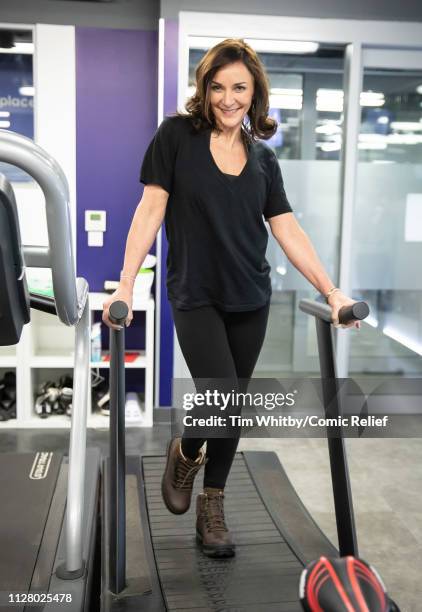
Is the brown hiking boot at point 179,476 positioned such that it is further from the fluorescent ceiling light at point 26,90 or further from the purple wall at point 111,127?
the fluorescent ceiling light at point 26,90

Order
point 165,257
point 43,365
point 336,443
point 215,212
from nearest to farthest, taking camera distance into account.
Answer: point 215,212, point 336,443, point 43,365, point 165,257

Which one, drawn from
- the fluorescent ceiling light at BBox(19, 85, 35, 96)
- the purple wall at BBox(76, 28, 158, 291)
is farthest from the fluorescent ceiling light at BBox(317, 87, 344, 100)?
the fluorescent ceiling light at BBox(19, 85, 35, 96)

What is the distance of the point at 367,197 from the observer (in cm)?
470

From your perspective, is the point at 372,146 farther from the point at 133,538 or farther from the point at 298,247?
the point at 133,538

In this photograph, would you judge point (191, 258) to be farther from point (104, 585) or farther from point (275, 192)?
point (104, 585)

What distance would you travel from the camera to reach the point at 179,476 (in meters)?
2.35

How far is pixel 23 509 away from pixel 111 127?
8.90 feet

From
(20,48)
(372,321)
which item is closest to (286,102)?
(372,321)

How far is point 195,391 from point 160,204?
0.59 meters

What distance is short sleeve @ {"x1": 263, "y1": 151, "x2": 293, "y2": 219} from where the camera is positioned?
230 centimetres

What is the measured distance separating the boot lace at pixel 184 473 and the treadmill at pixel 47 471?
12.1 inches

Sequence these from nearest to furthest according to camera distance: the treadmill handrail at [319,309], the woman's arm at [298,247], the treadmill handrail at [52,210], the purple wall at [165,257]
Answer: the treadmill handrail at [52,210] → the treadmill handrail at [319,309] → the woman's arm at [298,247] → the purple wall at [165,257]

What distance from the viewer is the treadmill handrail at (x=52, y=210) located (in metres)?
1.18

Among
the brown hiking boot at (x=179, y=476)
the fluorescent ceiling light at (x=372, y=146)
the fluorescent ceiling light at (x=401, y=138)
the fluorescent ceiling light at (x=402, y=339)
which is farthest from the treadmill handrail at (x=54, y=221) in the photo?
the fluorescent ceiling light at (x=402, y=339)
